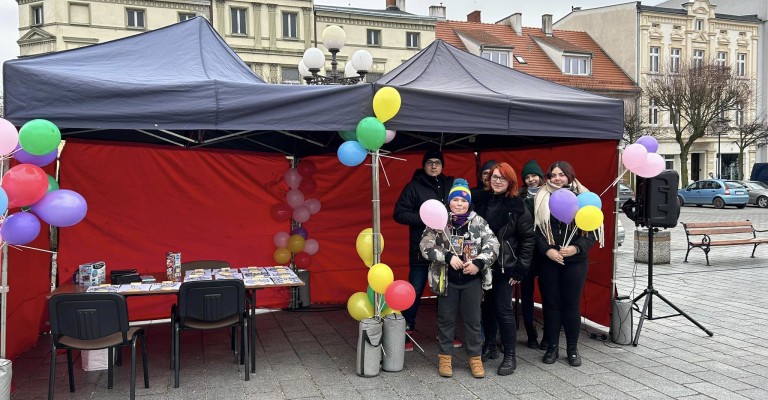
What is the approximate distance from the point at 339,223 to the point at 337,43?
291 centimetres

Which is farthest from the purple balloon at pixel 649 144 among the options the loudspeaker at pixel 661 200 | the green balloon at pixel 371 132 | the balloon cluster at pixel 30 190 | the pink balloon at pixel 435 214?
the balloon cluster at pixel 30 190

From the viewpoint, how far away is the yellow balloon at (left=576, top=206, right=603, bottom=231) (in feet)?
14.5

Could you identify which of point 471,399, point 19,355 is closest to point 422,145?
point 471,399

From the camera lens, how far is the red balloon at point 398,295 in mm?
4309

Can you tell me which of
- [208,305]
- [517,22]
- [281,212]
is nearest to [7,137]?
[208,305]

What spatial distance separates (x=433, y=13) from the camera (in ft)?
108

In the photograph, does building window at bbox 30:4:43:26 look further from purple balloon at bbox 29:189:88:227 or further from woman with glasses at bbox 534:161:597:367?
woman with glasses at bbox 534:161:597:367

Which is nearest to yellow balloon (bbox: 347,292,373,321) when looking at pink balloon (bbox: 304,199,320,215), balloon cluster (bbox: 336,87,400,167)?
balloon cluster (bbox: 336,87,400,167)

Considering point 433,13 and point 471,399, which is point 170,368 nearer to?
point 471,399

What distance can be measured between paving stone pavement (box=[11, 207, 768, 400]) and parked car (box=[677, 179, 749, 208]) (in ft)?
66.6

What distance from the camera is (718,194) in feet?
80.9

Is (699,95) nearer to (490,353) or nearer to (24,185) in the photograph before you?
(490,353)

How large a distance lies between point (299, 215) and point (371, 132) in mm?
2836

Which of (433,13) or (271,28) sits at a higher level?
(433,13)
